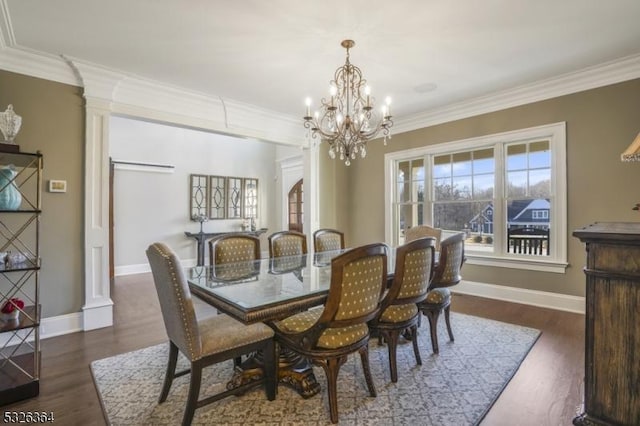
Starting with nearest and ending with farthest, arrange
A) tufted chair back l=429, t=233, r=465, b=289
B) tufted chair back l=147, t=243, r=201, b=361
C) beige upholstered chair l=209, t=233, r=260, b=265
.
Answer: tufted chair back l=147, t=243, r=201, b=361, tufted chair back l=429, t=233, r=465, b=289, beige upholstered chair l=209, t=233, r=260, b=265

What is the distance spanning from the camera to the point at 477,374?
7.64 feet

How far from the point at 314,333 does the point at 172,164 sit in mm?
6346

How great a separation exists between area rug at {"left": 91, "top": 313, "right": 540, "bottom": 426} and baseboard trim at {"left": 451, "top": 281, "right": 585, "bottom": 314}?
1228mm

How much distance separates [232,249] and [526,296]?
12.1ft

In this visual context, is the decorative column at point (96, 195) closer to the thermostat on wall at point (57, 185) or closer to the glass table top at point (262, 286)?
the thermostat on wall at point (57, 185)

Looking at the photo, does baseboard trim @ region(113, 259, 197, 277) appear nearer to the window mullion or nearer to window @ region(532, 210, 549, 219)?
the window mullion

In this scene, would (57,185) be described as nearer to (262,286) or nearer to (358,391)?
(262,286)

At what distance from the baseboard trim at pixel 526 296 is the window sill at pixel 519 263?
282 mm

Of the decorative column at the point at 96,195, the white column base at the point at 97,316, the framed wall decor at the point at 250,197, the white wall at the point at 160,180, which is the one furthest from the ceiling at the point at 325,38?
the framed wall decor at the point at 250,197

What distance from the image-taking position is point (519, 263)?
13.3ft

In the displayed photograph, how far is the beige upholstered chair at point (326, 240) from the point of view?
3754 millimetres

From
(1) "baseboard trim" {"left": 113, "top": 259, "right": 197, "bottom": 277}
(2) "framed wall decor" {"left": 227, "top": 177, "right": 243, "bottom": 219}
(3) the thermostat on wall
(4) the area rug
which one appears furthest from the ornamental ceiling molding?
(1) "baseboard trim" {"left": 113, "top": 259, "right": 197, "bottom": 277}

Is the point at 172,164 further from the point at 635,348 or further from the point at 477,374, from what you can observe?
the point at 635,348

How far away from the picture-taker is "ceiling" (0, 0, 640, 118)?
2.33 m
